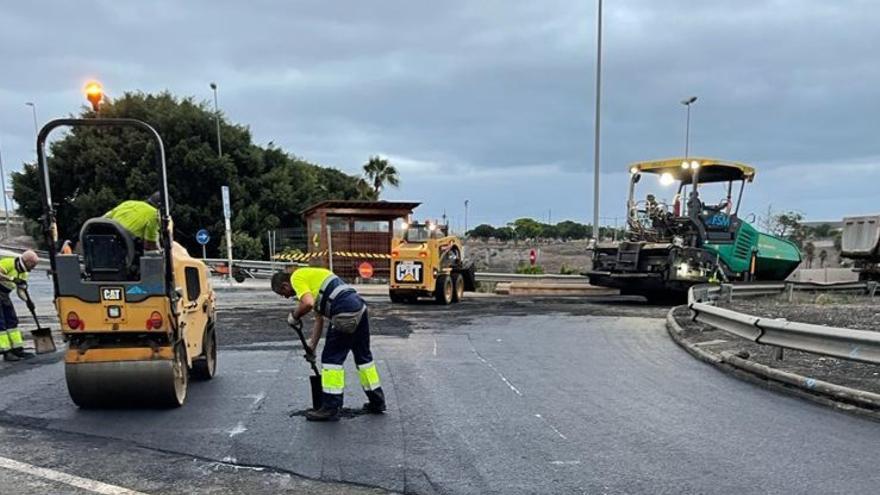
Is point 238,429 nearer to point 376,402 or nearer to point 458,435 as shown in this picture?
point 376,402

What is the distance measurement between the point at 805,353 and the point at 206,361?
7081mm

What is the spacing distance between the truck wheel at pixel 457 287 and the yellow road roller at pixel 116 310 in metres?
12.0

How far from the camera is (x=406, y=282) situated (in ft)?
54.4

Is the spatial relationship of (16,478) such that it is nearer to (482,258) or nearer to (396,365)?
(396,365)

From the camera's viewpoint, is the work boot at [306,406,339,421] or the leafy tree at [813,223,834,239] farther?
the leafy tree at [813,223,834,239]

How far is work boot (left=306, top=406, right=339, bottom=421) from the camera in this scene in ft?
18.9

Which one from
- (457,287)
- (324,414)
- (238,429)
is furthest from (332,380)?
(457,287)

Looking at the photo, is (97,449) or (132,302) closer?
(97,449)

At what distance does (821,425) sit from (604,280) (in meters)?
11.5

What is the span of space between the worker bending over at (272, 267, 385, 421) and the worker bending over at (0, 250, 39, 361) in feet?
15.2

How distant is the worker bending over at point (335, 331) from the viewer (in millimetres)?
5887

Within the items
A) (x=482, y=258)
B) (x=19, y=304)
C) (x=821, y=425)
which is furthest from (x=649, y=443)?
(x=482, y=258)

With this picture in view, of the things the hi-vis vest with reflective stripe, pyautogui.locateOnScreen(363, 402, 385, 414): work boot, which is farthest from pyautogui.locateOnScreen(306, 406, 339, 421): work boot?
the hi-vis vest with reflective stripe

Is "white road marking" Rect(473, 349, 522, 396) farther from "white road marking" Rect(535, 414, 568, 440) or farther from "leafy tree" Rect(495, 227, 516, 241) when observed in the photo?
"leafy tree" Rect(495, 227, 516, 241)
